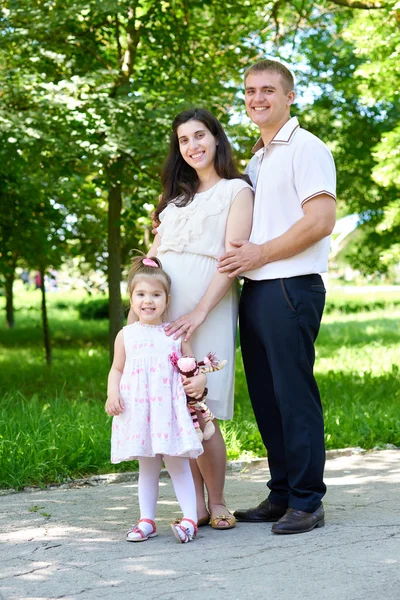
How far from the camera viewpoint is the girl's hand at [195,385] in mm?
4293

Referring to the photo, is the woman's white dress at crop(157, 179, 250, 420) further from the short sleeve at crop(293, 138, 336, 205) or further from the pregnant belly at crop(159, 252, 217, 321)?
the short sleeve at crop(293, 138, 336, 205)

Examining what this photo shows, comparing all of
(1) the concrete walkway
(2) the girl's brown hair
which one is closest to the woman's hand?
(2) the girl's brown hair

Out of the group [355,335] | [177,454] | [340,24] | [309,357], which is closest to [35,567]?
[177,454]

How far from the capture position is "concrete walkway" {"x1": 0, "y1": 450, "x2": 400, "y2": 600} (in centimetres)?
356

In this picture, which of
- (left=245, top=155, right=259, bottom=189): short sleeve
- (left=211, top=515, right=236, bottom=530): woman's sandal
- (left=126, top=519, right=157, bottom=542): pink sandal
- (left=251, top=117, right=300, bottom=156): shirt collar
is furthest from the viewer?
(left=245, top=155, right=259, bottom=189): short sleeve

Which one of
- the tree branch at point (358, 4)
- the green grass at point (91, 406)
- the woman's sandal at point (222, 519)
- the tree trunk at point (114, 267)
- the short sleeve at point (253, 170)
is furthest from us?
the tree trunk at point (114, 267)

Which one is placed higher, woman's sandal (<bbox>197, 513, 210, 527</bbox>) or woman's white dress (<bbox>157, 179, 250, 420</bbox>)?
woman's white dress (<bbox>157, 179, 250, 420</bbox>)

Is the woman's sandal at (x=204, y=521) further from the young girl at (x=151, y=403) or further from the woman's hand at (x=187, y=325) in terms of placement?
the woman's hand at (x=187, y=325)

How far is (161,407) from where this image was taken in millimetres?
4289

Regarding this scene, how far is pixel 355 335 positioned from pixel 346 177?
3277 mm

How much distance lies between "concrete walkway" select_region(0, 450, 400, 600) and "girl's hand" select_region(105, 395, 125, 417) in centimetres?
62

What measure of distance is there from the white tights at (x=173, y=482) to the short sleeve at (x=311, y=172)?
4.58 ft

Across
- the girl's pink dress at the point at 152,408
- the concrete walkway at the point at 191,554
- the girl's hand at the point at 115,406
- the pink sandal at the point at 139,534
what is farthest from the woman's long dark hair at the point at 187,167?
the concrete walkway at the point at 191,554

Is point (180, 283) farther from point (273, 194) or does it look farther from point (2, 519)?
point (2, 519)
